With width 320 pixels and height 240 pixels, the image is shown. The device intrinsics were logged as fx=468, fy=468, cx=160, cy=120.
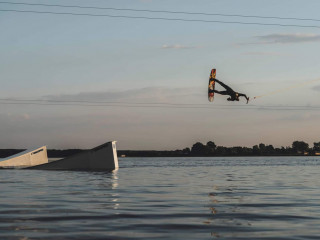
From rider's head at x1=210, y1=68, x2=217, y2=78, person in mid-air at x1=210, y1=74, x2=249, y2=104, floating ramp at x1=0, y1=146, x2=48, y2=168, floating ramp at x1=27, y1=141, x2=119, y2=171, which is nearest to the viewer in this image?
person in mid-air at x1=210, y1=74, x2=249, y2=104

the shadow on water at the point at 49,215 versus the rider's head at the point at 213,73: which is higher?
the rider's head at the point at 213,73

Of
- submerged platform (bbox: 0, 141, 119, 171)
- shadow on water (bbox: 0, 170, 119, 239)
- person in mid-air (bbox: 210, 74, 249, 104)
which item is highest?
person in mid-air (bbox: 210, 74, 249, 104)

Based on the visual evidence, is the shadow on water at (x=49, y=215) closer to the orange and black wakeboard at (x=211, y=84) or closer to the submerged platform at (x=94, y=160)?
the orange and black wakeboard at (x=211, y=84)

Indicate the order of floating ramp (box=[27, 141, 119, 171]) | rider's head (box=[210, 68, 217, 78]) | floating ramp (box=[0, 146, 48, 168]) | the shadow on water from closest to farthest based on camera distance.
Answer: the shadow on water, rider's head (box=[210, 68, 217, 78]), floating ramp (box=[27, 141, 119, 171]), floating ramp (box=[0, 146, 48, 168])

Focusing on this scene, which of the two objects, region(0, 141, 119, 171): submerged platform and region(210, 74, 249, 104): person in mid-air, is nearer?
region(210, 74, 249, 104): person in mid-air

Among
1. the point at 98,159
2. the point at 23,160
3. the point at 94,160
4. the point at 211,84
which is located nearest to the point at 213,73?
the point at 211,84

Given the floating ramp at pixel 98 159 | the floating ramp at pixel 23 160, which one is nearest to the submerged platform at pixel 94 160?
the floating ramp at pixel 98 159

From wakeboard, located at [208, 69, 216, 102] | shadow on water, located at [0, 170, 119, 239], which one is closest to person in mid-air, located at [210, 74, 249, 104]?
wakeboard, located at [208, 69, 216, 102]

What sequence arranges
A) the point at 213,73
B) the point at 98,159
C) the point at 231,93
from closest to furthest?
1. the point at 231,93
2. the point at 213,73
3. the point at 98,159

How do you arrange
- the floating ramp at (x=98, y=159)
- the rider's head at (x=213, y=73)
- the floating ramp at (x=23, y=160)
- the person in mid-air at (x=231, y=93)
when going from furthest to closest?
the floating ramp at (x=23, y=160)
the floating ramp at (x=98, y=159)
the rider's head at (x=213, y=73)
the person in mid-air at (x=231, y=93)

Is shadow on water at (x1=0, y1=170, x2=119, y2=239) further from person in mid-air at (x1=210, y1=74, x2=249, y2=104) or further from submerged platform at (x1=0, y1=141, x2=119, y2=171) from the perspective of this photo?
submerged platform at (x1=0, y1=141, x2=119, y2=171)

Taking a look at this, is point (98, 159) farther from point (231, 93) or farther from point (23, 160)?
point (231, 93)

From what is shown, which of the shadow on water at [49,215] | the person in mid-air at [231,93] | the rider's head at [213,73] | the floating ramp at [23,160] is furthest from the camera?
the floating ramp at [23,160]

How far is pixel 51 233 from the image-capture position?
42.8 ft
